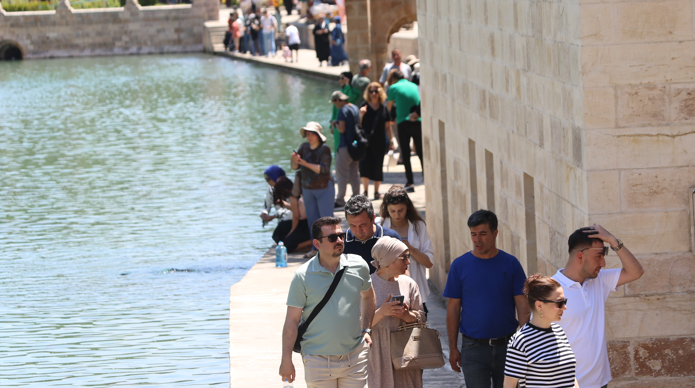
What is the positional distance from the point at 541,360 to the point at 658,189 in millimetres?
1638

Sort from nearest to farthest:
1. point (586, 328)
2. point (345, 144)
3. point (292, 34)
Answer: point (586, 328) < point (345, 144) < point (292, 34)

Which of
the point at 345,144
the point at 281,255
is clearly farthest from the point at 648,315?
the point at 345,144

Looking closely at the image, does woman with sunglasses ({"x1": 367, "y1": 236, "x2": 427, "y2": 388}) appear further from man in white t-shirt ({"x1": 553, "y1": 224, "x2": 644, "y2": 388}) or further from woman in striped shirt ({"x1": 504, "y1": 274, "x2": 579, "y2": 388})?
woman in striped shirt ({"x1": 504, "y1": 274, "x2": 579, "y2": 388})

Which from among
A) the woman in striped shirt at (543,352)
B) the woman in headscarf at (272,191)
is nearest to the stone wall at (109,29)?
the woman in headscarf at (272,191)

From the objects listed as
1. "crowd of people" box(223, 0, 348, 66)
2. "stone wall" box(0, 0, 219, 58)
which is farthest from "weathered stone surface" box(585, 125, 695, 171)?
"stone wall" box(0, 0, 219, 58)

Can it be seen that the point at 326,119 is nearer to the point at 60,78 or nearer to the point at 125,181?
the point at 125,181

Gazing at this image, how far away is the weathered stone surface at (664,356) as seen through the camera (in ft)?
20.4

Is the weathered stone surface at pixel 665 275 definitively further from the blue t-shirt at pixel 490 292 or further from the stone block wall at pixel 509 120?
the blue t-shirt at pixel 490 292

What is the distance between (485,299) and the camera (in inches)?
243

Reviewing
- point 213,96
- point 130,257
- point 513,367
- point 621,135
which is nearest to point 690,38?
point 621,135

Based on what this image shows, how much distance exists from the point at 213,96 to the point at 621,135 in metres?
26.5

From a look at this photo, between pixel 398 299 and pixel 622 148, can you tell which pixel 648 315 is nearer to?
pixel 622 148

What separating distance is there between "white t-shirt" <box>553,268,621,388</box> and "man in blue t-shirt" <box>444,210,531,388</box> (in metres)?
0.67

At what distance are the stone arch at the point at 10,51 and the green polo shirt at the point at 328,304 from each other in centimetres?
4722
